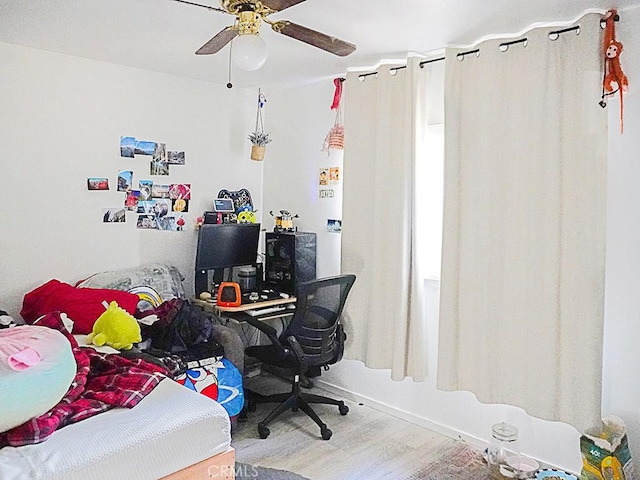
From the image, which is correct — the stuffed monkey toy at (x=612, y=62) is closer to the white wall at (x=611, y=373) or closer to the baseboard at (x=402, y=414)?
the white wall at (x=611, y=373)

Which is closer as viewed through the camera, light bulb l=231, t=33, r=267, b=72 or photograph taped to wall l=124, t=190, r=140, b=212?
light bulb l=231, t=33, r=267, b=72

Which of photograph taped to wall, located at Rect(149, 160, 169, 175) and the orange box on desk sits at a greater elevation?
photograph taped to wall, located at Rect(149, 160, 169, 175)

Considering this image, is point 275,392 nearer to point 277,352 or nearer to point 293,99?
point 277,352

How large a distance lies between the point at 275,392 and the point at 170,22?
263cm

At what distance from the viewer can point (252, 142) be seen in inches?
162

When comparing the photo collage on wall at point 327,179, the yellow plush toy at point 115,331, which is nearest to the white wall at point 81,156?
the yellow plush toy at point 115,331

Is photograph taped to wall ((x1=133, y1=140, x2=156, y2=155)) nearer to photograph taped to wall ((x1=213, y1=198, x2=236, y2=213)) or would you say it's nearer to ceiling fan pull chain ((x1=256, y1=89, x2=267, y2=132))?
photograph taped to wall ((x1=213, y1=198, x2=236, y2=213))

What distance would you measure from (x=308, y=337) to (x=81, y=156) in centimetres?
190

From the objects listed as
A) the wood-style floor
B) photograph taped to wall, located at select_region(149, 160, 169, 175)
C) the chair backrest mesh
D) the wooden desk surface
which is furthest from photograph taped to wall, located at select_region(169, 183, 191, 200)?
the wood-style floor

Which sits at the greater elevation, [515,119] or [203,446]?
[515,119]

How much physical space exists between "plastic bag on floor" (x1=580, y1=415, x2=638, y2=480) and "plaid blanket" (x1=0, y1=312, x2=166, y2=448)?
197 cm

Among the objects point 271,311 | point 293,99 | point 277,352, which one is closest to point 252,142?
point 293,99

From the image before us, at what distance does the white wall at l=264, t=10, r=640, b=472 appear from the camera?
2369 mm

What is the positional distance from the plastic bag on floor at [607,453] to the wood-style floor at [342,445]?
→ 2.81 ft
